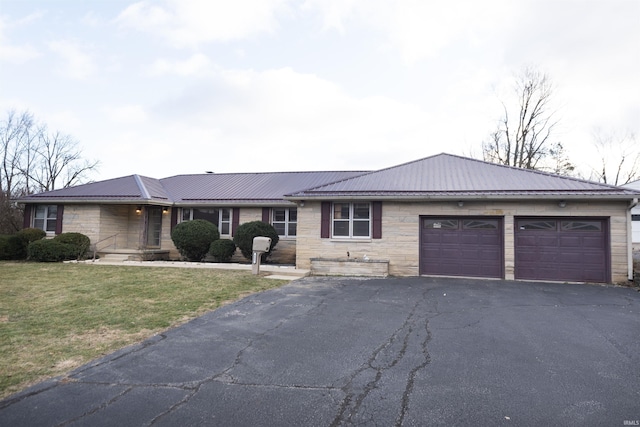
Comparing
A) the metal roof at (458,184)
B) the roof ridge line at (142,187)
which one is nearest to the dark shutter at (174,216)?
the roof ridge line at (142,187)

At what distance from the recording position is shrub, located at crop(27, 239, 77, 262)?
14320 mm

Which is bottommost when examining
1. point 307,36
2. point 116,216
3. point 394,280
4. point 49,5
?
point 394,280

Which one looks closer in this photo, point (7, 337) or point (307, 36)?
point (7, 337)

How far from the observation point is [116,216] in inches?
673

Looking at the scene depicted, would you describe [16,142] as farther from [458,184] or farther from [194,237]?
[458,184]

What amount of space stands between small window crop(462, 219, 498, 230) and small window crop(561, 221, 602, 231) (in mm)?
2134

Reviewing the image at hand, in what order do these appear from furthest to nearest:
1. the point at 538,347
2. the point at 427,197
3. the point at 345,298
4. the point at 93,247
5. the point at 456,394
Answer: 1. the point at 93,247
2. the point at 427,197
3. the point at 345,298
4. the point at 538,347
5. the point at 456,394

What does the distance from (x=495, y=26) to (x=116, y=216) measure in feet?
62.1

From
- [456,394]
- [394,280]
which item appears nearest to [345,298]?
[394,280]

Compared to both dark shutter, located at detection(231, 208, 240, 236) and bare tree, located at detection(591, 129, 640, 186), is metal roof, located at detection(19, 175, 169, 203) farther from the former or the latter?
bare tree, located at detection(591, 129, 640, 186)

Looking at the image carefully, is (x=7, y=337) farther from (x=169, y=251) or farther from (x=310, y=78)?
(x=310, y=78)

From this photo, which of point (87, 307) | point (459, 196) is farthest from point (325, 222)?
point (87, 307)

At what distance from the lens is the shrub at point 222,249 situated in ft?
50.2

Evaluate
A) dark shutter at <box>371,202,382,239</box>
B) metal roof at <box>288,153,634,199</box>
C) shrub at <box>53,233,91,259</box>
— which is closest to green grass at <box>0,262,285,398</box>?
shrub at <box>53,233,91,259</box>
